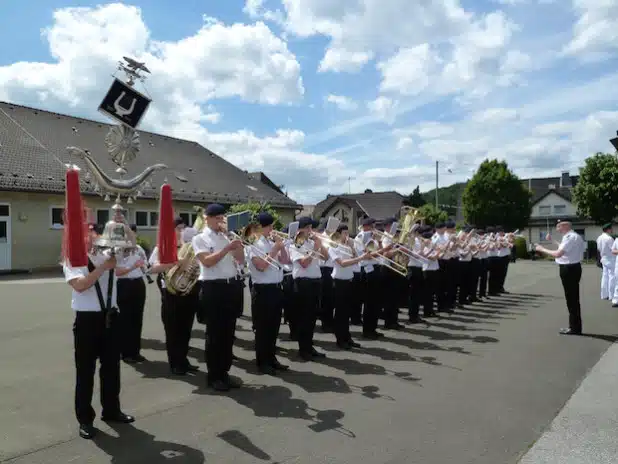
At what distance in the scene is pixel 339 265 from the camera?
8.48 meters

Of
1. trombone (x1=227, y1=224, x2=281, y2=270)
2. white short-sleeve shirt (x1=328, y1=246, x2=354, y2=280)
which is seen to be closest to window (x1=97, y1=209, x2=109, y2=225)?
white short-sleeve shirt (x1=328, y1=246, x2=354, y2=280)

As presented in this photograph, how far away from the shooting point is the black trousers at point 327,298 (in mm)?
10492

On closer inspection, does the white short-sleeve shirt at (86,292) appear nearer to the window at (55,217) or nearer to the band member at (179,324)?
the band member at (179,324)

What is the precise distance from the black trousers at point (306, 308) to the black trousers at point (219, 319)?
1647 mm

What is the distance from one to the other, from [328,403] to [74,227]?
10.4 feet

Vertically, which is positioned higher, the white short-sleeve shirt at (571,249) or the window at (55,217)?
the window at (55,217)

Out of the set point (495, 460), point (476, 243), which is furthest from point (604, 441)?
point (476, 243)

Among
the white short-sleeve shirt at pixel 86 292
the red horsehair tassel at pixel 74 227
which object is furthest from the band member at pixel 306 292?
the red horsehair tassel at pixel 74 227

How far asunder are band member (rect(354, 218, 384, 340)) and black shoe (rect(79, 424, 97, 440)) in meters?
5.44

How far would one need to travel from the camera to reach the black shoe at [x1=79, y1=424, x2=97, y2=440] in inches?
186

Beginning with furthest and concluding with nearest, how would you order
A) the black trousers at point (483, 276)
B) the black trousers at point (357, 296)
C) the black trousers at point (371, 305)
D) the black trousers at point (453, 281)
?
the black trousers at point (483, 276)
the black trousers at point (453, 281)
the black trousers at point (357, 296)
the black trousers at point (371, 305)

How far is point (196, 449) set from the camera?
14.8 feet

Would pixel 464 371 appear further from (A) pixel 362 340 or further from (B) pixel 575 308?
(B) pixel 575 308

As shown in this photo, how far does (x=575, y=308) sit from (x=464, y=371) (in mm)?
3770
